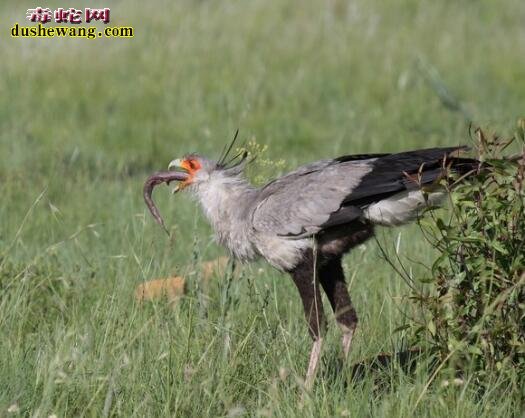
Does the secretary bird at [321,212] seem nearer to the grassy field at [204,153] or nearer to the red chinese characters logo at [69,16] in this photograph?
the grassy field at [204,153]

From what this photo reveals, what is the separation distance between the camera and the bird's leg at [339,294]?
5102 millimetres

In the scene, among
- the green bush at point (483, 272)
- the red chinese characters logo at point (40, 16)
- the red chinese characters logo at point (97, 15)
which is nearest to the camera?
the green bush at point (483, 272)

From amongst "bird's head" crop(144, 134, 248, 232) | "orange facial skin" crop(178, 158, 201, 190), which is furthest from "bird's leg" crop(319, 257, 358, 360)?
"orange facial skin" crop(178, 158, 201, 190)

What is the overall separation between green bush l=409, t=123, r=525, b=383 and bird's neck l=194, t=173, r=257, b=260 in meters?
1.01

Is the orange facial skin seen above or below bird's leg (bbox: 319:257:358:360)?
above

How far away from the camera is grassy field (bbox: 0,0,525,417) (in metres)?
4.38

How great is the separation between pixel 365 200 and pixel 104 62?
6801mm

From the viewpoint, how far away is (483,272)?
429 centimetres

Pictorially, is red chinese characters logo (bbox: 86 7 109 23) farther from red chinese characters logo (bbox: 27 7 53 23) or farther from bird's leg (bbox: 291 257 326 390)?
bird's leg (bbox: 291 257 326 390)

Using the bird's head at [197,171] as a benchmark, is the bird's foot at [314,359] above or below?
below

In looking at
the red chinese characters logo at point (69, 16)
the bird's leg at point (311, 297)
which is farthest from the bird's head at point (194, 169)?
the red chinese characters logo at point (69, 16)

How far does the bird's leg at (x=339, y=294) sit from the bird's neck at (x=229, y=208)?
1.14 feet

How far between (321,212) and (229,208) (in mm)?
539

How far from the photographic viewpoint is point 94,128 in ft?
33.1
